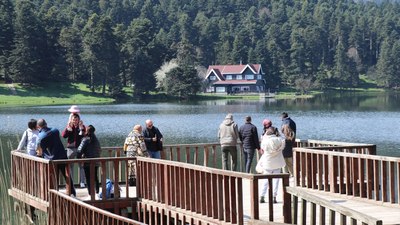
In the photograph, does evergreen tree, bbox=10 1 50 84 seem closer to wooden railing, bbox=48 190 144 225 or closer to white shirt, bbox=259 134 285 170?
white shirt, bbox=259 134 285 170

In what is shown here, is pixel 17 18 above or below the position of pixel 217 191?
above

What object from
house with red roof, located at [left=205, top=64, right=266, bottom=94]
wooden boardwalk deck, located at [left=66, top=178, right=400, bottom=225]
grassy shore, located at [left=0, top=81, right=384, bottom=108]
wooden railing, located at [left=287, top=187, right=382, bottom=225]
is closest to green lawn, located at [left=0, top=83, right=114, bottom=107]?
grassy shore, located at [left=0, top=81, right=384, bottom=108]

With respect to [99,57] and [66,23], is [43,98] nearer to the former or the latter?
[99,57]

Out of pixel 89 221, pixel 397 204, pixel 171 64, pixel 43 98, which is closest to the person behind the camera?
pixel 89 221

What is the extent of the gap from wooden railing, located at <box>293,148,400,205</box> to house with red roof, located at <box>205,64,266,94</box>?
14717cm

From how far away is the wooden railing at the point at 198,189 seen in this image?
1288 cm

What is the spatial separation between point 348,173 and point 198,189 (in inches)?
146

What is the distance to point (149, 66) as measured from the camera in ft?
454

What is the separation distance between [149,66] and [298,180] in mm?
121465

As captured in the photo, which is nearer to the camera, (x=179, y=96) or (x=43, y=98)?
(x=43, y=98)

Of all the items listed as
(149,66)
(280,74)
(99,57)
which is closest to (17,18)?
(99,57)

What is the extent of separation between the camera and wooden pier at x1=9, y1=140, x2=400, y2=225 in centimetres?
1288

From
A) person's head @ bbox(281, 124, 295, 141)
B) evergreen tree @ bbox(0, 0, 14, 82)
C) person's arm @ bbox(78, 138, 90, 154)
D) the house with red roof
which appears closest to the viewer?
person's arm @ bbox(78, 138, 90, 154)

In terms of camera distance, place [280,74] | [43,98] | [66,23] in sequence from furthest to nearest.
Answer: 1. [280,74]
2. [66,23]
3. [43,98]
